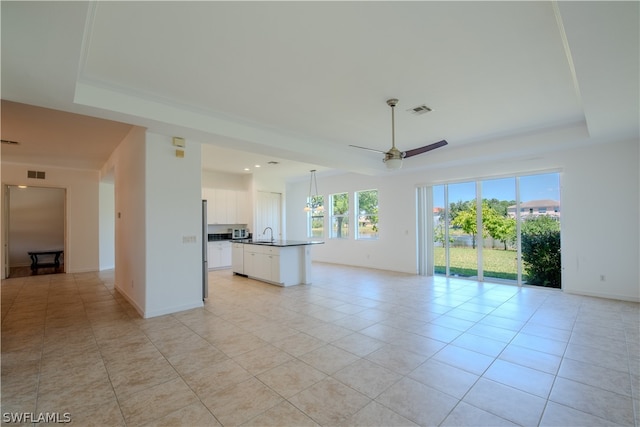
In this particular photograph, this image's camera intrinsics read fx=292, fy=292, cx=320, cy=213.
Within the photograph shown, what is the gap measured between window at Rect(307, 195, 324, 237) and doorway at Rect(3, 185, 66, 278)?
7.64 metres

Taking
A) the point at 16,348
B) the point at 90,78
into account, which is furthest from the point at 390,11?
the point at 16,348

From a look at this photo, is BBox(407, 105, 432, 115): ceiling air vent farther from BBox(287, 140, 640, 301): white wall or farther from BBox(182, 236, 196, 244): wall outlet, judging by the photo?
BBox(182, 236, 196, 244): wall outlet

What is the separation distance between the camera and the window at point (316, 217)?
33.0 feet

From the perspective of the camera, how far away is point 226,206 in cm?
898

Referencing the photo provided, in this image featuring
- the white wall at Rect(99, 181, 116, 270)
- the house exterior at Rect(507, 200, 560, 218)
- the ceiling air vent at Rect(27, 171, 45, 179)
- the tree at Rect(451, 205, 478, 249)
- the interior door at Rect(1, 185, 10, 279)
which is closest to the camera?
the house exterior at Rect(507, 200, 560, 218)

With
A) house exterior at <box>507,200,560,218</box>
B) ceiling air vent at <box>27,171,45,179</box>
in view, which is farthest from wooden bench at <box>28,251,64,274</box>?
house exterior at <box>507,200,560,218</box>

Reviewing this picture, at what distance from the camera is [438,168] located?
6980 mm

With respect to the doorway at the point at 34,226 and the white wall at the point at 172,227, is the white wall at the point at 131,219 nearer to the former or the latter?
the white wall at the point at 172,227

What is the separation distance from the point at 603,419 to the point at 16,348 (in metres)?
5.29

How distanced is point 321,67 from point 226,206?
6.85 metres

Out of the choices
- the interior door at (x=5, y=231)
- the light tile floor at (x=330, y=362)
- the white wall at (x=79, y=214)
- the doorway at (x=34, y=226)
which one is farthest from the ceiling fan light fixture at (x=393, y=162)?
the doorway at (x=34, y=226)

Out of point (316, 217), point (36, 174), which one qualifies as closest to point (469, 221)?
point (316, 217)

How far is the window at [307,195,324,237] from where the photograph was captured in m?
10.0

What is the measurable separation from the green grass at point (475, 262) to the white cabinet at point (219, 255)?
226 inches
